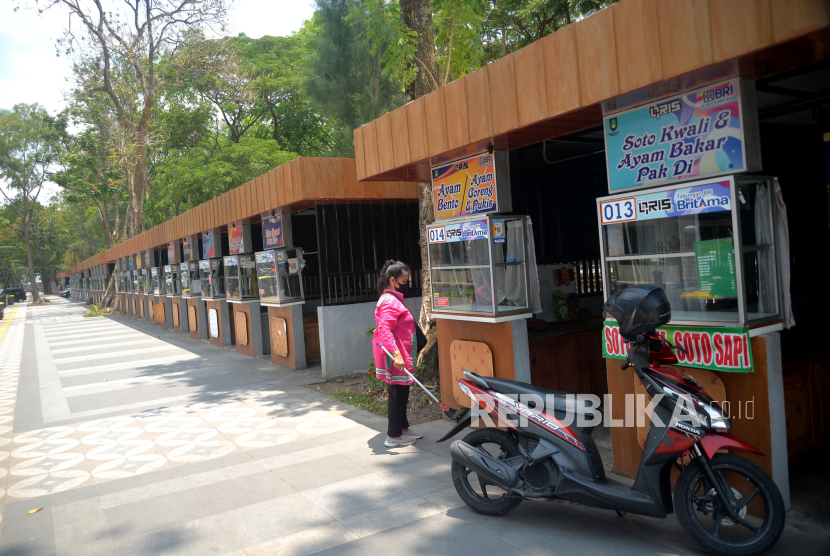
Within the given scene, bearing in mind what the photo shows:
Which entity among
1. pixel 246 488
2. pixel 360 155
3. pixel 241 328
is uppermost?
pixel 360 155

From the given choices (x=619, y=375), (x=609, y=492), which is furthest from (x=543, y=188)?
(x=609, y=492)

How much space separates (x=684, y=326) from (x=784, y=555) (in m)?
1.42

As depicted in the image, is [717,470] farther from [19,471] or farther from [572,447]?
[19,471]

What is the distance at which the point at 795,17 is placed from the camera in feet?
9.36

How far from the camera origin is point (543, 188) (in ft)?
24.5

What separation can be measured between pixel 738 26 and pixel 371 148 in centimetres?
410

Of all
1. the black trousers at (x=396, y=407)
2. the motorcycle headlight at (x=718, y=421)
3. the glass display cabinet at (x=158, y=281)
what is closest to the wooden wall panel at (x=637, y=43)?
the motorcycle headlight at (x=718, y=421)

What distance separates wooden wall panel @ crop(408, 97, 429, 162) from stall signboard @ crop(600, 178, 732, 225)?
2.09 metres

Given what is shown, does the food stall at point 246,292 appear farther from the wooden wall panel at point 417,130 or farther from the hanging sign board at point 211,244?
the wooden wall panel at point 417,130

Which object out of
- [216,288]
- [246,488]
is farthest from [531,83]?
[216,288]

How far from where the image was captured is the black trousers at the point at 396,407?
18.9ft

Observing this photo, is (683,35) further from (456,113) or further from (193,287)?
(193,287)

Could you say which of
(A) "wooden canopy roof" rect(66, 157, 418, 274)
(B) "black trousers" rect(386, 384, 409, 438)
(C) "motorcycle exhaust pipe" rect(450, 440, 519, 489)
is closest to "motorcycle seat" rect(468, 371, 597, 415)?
(C) "motorcycle exhaust pipe" rect(450, 440, 519, 489)

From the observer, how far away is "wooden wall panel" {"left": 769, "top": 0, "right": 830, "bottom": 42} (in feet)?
9.09
